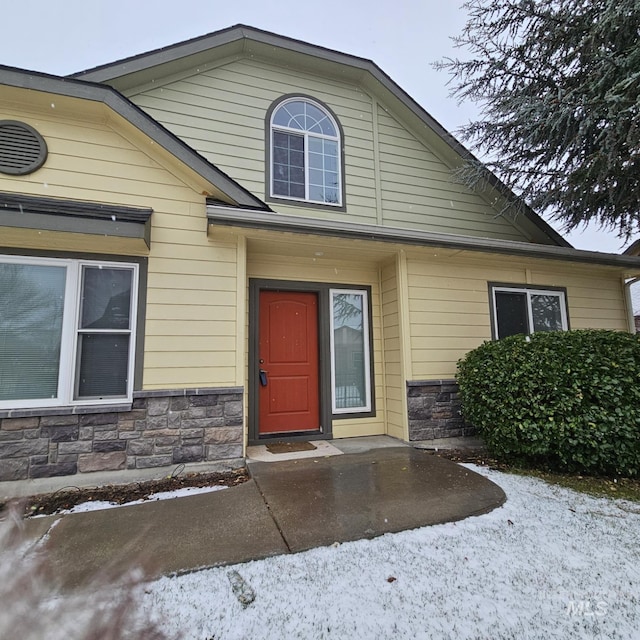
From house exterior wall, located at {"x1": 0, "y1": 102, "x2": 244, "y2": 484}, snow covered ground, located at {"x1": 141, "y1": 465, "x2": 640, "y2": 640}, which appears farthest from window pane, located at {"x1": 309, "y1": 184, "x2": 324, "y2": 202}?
snow covered ground, located at {"x1": 141, "y1": 465, "x2": 640, "y2": 640}

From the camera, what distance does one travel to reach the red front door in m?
4.89

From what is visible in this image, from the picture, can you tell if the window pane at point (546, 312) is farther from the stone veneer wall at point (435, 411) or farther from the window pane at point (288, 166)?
the window pane at point (288, 166)

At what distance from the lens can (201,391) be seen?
385cm

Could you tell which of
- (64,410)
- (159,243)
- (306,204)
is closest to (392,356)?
(306,204)

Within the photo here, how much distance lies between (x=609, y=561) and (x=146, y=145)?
5.13m

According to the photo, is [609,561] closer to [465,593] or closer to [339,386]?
[465,593]

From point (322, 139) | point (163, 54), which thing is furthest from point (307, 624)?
point (163, 54)

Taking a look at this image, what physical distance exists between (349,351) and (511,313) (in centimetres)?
257

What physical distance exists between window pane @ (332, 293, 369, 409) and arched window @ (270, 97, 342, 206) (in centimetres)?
158

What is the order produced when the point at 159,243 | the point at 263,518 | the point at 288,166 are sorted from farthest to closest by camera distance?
the point at 288,166 < the point at 159,243 < the point at 263,518

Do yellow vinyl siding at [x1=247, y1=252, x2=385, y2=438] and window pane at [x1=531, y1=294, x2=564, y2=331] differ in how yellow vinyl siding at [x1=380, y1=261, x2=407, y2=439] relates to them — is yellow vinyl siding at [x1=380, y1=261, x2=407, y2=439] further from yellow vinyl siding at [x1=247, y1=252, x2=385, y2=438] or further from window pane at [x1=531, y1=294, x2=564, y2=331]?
window pane at [x1=531, y1=294, x2=564, y2=331]

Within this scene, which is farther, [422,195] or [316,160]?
[422,195]

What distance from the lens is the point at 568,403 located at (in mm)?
3689

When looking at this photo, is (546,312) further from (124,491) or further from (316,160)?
(124,491)
